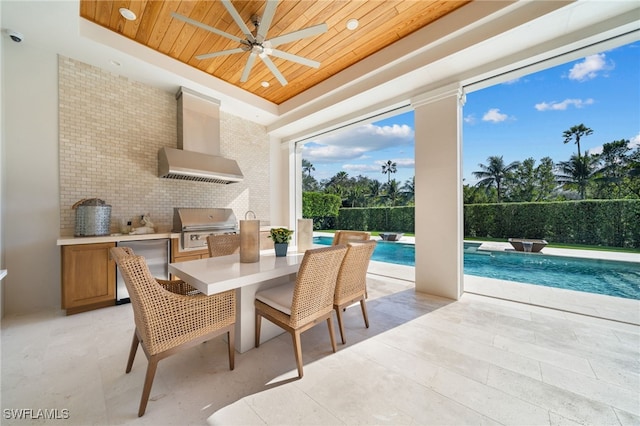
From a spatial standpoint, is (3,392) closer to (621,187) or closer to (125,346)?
(125,346)

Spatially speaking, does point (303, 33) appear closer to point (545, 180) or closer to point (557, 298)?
point (557, 298)

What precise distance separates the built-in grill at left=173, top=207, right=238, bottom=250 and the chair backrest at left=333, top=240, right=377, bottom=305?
2496mm

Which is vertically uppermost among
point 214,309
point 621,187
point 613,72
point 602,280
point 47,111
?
point 613,72

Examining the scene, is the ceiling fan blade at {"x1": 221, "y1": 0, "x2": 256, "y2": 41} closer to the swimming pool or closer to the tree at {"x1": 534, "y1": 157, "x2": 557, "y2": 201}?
the swimming pool

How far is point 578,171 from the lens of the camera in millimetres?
7516

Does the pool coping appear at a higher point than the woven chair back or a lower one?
lower

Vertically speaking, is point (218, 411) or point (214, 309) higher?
point (214, 309)

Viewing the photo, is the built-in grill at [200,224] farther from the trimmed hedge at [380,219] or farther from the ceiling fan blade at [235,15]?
the trimmed hedge at [380,219]

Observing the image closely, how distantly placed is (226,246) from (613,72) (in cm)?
1084

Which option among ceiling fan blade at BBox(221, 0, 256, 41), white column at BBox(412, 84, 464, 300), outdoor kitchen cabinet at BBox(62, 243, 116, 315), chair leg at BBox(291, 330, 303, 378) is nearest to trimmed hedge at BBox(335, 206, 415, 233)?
white column at BBox(412, 84, 464, 300)

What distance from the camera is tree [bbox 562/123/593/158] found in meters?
7.29

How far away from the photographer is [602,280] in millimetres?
4676

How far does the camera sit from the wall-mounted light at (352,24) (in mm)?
2566

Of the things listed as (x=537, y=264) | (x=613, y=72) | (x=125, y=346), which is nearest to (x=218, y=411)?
(x=125, y=346)
